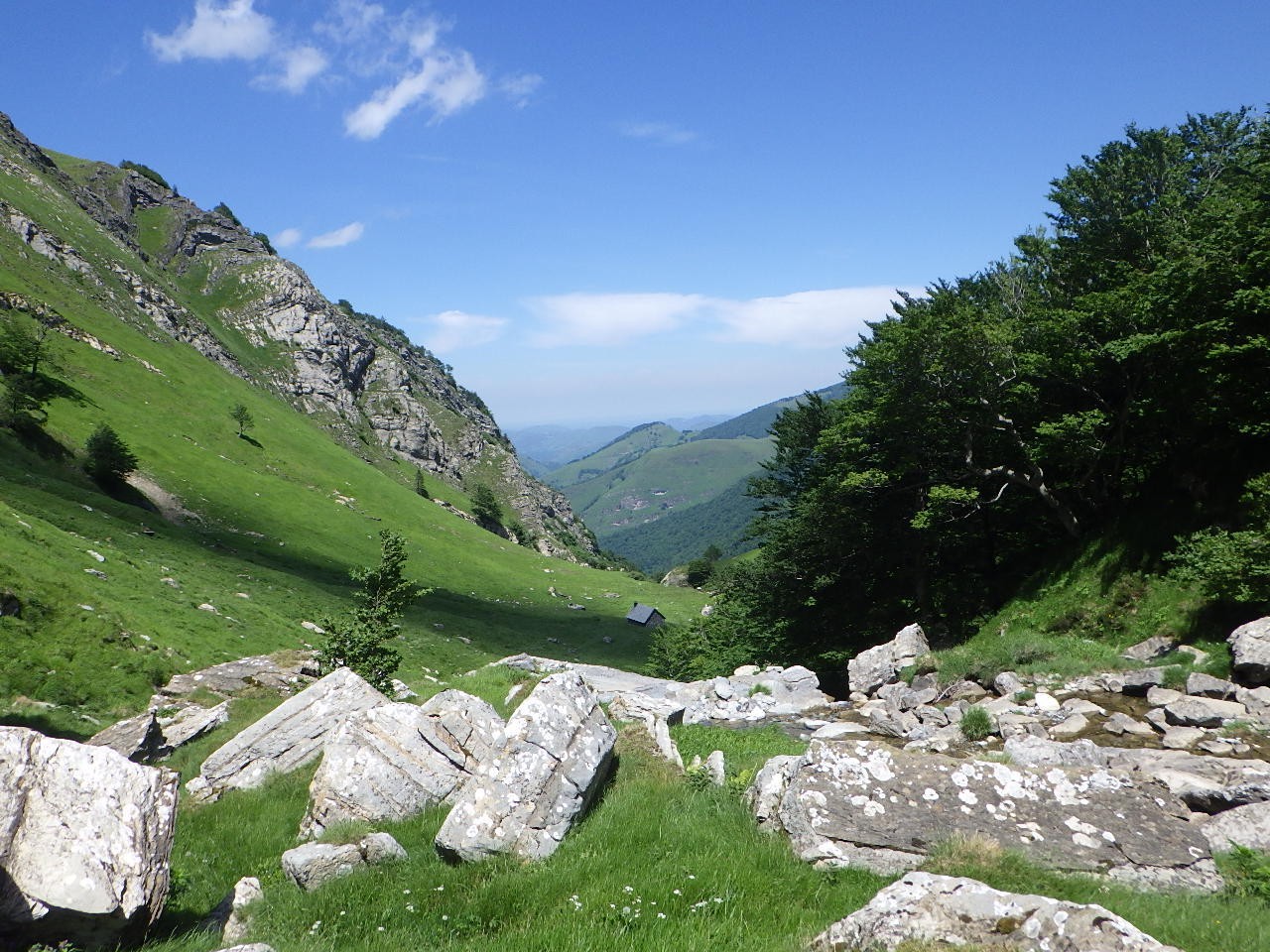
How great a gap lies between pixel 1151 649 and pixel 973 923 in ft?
67.1

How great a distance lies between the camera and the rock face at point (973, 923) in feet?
17.4

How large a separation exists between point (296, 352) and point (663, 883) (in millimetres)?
207380

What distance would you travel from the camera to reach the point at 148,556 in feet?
150

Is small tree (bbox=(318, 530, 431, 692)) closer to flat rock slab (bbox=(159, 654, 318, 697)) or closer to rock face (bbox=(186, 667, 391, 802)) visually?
flat rock slab (bbox=(159, 654, 318, 697))

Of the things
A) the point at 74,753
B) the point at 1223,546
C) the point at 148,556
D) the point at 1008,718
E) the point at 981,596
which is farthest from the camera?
the point at 148,556

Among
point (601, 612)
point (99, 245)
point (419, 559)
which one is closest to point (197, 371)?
point (99, 245)

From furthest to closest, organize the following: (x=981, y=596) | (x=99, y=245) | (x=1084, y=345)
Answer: (x=99, y=245) → (x=981, y=596) → (x=1084, y=345)

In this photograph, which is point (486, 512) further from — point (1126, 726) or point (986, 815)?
point (986, 815)

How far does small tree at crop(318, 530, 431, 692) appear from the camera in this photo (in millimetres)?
23625

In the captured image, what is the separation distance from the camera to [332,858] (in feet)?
28.6

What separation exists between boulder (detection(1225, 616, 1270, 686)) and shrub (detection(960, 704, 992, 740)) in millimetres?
6309

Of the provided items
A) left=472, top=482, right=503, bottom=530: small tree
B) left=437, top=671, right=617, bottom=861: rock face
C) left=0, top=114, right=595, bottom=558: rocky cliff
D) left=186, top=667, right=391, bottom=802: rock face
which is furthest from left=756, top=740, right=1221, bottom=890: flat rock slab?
left=0, top=114, right=595, bottom=558: rocky cliff

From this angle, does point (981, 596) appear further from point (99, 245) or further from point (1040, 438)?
point (99, 245)

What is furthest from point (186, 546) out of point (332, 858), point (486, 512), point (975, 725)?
point (486, 512)
